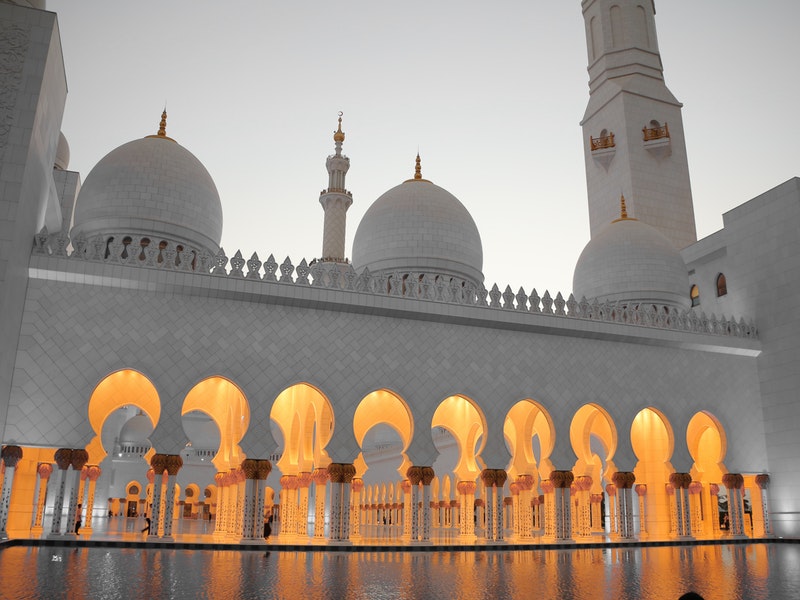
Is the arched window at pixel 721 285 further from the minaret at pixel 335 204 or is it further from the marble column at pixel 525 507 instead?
the minaret at pixel 335 204

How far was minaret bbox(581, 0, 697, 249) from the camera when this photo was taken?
18.7 metres

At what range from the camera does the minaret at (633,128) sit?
1869 centimetres

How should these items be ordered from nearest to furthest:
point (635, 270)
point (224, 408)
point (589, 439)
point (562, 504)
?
point (562, 504)
point (224, 408)
point (589, 439)
point (635, 270)

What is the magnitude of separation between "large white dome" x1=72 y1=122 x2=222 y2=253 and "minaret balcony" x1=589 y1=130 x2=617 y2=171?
1181 centimetres

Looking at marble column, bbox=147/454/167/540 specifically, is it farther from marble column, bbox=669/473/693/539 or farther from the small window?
the small window

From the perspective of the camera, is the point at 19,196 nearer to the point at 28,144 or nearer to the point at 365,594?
the point at 28,144

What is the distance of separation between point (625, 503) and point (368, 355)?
4677 mm

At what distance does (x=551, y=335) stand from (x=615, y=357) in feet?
4.02

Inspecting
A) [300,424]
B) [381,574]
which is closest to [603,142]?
[300,424]

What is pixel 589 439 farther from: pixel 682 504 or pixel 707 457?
pixel 707 457

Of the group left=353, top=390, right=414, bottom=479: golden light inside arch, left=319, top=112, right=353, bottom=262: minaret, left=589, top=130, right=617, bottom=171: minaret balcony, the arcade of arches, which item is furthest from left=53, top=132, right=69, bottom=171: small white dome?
left=589, top=130, right=617, bottom=171: minaret balcony

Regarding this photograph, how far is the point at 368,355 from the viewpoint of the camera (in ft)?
33.1

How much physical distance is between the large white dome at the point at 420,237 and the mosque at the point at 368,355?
0.04m

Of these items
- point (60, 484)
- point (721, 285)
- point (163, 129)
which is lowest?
point (60, 484)
